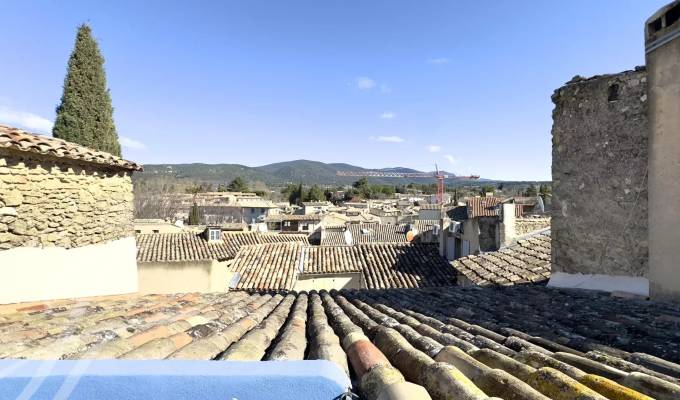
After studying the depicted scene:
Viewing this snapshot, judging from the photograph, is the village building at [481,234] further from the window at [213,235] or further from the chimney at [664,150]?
the window at [213,235]

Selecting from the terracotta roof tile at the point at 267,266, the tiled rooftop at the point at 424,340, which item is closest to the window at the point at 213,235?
the terracotta roof tile at the point at 267,266

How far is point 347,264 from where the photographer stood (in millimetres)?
19141

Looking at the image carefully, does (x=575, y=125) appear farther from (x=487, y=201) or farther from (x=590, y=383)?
(x=487, y=201)

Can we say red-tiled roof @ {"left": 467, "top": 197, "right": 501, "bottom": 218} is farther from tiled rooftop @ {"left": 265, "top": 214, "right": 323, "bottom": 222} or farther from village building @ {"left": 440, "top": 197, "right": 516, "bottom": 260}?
tiled rooftop @ {"left": 265, "top": 214, "right": 323, "bottom": 222}

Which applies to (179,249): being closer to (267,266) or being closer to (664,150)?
(267,266)

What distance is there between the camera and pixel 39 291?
6.04 m

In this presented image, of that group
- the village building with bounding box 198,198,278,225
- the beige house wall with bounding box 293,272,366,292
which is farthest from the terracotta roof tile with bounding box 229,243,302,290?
the village building with bounding box 198,198,278,225

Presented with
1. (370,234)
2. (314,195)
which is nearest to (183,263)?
(370,234)

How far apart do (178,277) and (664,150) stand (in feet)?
46.5

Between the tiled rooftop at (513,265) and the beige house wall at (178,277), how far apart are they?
8758 mm

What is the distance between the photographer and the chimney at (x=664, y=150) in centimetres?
553

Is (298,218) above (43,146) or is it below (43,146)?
below

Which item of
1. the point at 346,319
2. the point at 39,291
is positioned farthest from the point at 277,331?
the point at 39,291

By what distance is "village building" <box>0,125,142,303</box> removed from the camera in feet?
18.6
